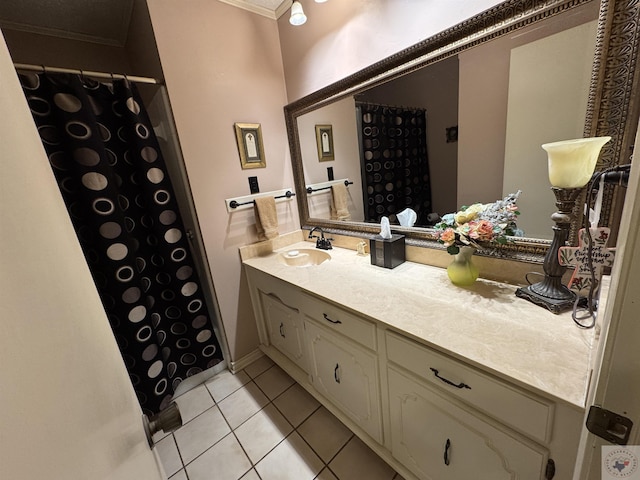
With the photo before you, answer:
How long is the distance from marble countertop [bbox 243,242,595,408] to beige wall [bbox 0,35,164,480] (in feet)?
2.49

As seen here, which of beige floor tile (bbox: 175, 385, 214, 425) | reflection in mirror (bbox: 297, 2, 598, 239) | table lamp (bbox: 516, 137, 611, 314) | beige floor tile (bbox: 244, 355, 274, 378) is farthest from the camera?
beige floor tile (bbox: 244, 355, 274, 378)

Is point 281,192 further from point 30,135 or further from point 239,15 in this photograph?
point 30,135

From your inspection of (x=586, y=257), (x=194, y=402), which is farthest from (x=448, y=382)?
(x=194, y=402)

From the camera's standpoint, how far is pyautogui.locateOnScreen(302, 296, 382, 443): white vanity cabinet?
1045 millimetres

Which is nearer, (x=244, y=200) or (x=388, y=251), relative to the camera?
(x=388, y=251)

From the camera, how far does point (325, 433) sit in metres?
1.36

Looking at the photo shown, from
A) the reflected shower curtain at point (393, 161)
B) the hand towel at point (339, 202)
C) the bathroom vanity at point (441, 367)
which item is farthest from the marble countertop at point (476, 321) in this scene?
the hand towel at point (339, 202)

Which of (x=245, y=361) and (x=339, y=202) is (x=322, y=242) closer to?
(x=339, y=202)

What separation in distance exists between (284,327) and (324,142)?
1230mm

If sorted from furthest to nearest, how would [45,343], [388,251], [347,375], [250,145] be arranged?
[250,145] → [388,251] → [347,375] → [45,343]

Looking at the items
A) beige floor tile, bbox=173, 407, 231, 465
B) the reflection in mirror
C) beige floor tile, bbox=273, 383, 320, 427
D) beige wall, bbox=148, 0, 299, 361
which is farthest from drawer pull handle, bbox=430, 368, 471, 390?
beige wall, bbox=148, 0, 299, 361

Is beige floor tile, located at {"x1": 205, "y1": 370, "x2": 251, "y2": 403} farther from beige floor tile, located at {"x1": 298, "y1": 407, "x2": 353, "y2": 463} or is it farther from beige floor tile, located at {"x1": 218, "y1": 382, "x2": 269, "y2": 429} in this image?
beige floor tile, located at {"x1": 298, "y1": 407, "x2": 353, "y2": 463}

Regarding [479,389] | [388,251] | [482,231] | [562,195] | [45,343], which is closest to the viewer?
[45,343]

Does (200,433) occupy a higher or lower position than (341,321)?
lower
